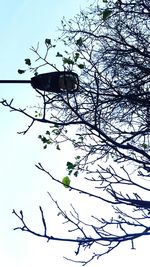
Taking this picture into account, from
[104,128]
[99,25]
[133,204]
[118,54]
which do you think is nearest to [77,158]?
[104,128]

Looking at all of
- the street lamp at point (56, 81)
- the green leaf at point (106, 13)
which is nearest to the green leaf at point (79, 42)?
the green leaf at point (106, 13)

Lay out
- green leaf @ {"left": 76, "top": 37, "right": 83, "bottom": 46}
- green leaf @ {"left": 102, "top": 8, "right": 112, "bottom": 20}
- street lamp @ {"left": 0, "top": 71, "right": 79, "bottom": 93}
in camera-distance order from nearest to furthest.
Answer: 1. street lamp @ {"left": 0, "top": 71, "right": 79, "bottom": 93}
2. green leaf @ {"left": 102, "top": 8, "right": 112, "bottom": 20}
3. green leaf @ {"left": 76, "top": 37, "right": 83, "bottom": 46}

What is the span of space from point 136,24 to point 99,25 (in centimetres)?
70

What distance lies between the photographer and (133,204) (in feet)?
13.1

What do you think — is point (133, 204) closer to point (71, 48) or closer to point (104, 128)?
point (104, 128)

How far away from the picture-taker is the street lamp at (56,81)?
→ 12.0 ft

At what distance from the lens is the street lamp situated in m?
3.66

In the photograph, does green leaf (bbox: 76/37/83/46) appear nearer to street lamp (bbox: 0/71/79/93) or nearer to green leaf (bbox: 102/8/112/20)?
green leaf (bbox: 102/8/112/20)

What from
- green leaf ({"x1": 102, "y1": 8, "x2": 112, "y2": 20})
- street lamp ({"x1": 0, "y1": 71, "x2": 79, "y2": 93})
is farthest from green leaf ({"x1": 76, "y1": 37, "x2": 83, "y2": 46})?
street lamp ({"x1": 0, "y1": 71, "x2": 79, "y2": 93})

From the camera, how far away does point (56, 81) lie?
3.82 m

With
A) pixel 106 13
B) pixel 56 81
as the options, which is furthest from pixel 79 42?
pixel 56 81

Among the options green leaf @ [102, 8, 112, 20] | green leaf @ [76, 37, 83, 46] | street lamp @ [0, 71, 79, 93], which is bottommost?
street lamp @ [0, 71, 79, 93]

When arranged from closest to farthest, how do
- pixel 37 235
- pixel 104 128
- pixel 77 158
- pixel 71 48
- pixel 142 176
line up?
pixel 37 235 < pixel 142 176 < pixel 104 128 < pixel 77 158 < pixel 71 48

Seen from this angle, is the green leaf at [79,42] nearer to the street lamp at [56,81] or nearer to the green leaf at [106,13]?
the green leaf at [106,13]
